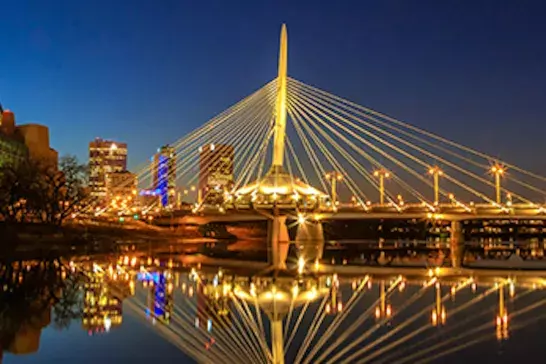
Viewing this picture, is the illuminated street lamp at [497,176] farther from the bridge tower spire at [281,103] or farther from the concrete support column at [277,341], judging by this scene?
the concrete support column at [277,341]

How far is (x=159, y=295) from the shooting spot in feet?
87.4

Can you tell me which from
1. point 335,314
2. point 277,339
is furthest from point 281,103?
point 277,339

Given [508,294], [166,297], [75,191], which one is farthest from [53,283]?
[75,191]

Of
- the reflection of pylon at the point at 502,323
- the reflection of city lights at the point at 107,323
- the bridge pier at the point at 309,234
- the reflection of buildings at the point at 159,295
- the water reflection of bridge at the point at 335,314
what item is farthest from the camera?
the bridge pier at the point at 309,234

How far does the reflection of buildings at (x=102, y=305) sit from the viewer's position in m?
19.3

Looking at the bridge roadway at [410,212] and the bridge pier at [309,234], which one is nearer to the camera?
the bridge roadway at [410,212]

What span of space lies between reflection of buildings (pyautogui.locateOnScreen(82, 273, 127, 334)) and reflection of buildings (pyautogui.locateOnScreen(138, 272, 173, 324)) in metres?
1.10

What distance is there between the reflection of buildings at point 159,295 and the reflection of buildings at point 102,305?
43.4 inches

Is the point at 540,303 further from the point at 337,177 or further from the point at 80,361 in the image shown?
the point at 337,177

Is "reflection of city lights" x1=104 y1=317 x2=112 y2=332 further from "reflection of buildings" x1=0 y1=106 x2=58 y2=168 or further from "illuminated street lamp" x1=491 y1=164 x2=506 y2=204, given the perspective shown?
"reflection of buildings" x1=0 y1=106 x2=58 y2=168

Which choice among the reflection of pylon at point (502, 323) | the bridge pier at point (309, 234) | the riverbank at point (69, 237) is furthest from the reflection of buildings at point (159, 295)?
the bridge pier at point (309, 234)

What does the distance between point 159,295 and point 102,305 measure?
3.51 metres

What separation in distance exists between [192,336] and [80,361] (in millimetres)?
3845

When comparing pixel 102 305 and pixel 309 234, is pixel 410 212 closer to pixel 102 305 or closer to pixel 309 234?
pixel 309 234
